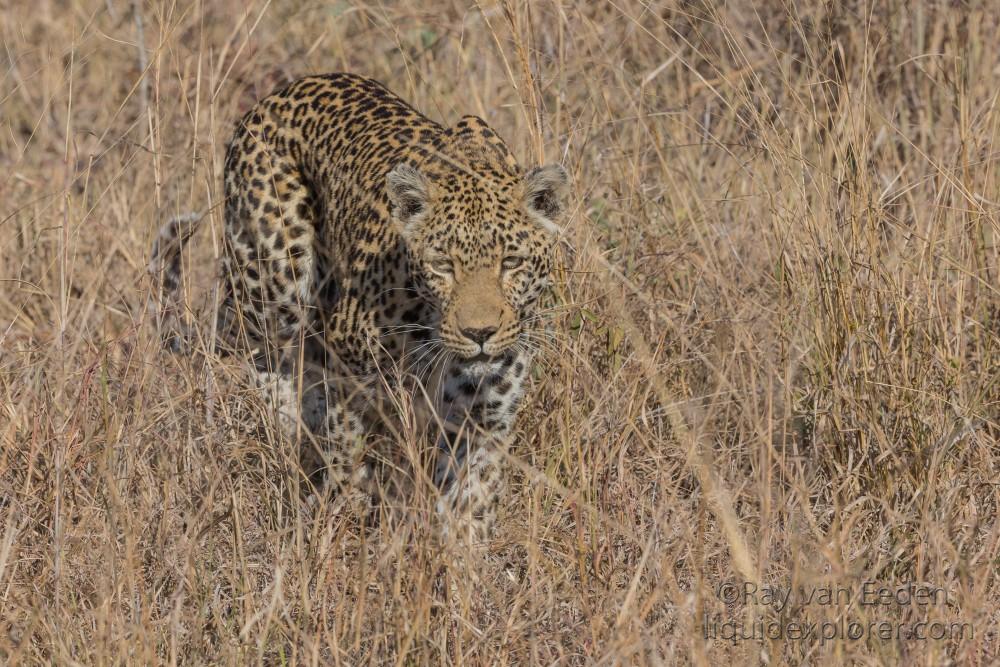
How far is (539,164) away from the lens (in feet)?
18.4

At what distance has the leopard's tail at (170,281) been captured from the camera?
17.7 ft

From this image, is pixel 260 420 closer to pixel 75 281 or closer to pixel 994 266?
pixel 75 281

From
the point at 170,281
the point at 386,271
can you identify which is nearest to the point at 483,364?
the point at 386,271

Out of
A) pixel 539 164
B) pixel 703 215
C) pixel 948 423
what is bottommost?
pixel 948 423

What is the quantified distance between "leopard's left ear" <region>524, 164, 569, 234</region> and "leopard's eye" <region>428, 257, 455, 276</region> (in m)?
0.38

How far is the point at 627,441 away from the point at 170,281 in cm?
242

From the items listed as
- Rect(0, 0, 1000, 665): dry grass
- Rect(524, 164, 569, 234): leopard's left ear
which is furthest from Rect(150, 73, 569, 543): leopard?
Rect(0, 0, 1000, 665): dry grass

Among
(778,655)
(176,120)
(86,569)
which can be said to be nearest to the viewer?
(778,655)

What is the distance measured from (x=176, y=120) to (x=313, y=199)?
1.94 meters

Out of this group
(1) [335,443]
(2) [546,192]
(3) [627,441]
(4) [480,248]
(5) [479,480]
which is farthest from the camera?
(1) [335,443]

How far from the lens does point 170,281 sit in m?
6.45

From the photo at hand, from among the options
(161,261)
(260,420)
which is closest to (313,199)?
(161,261)

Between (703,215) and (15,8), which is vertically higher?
(15,8)

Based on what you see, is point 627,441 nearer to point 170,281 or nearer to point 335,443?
point 335,443
